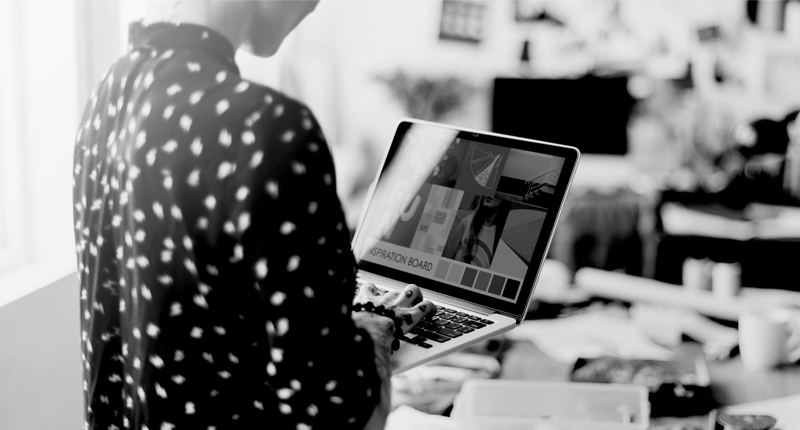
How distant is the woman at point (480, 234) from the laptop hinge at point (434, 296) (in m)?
0.05

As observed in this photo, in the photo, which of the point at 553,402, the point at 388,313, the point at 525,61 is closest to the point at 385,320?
the point at 388,313

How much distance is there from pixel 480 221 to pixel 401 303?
14 centimetres

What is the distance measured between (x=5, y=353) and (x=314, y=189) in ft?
2.32

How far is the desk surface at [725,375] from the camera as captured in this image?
3.40 feet

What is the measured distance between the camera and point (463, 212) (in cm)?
86

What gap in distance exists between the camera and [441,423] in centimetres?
90

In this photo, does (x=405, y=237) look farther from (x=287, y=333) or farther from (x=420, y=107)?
(x=420, y=107)

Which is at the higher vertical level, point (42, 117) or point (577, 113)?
point (42, 117)

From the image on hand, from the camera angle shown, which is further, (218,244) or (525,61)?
(525,61)

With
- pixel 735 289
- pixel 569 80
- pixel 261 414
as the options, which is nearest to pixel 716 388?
pixel 735 289

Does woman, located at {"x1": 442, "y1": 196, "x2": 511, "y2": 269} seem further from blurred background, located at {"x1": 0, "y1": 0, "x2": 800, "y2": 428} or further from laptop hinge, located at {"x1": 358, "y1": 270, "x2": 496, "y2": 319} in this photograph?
blurred background, located at {"x1": 0, "y1": 0, "x2": 800, "y2": 428}

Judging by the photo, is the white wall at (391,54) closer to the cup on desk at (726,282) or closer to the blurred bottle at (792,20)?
the blurred bottle at (792,20)

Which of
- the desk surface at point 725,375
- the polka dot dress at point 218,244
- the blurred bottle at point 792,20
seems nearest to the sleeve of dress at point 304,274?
the polka dot dress at point 218,244

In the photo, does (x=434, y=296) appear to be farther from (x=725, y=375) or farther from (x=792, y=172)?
(x=792, y=172)
